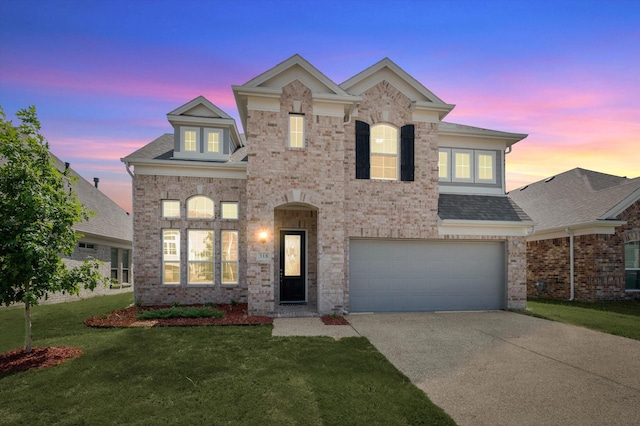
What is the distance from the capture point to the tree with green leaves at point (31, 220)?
19.7 feet

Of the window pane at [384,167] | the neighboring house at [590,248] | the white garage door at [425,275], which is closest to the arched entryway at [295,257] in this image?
the white garage door at [425,275]

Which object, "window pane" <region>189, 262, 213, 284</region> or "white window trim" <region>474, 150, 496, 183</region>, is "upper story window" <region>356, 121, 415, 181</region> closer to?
"white window trim" <region>474, 150, 496, 183</region>

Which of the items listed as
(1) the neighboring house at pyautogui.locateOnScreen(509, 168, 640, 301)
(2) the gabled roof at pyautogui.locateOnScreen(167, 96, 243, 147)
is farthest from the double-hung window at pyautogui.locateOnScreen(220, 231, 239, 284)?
(1) the neighboring house at pyautogui.locateOnScreen(509, 168, 640, 301)

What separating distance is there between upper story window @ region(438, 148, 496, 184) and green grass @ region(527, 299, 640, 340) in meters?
5.18

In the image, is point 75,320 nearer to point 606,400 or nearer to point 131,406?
point 131,406

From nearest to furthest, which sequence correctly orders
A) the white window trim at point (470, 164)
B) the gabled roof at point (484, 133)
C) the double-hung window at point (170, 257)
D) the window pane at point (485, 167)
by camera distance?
1. the gabled roof at point (484, 133)
2. the white window trim at point (470, 164)
3. the double-hung window at point (170, 257)
4. the window pane at point (485, 167)

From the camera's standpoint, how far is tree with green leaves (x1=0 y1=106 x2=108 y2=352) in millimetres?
6008

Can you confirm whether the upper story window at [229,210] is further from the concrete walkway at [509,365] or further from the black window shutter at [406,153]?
the black window shutter at [406,153]

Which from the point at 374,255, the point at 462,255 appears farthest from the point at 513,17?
the point at 374,255

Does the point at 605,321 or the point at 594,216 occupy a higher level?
the point at 594,216

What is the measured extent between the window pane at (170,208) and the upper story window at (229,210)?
170 cm

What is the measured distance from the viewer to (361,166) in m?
11.0

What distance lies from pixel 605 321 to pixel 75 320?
16428 mm

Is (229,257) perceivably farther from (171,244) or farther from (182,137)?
(182,137)
